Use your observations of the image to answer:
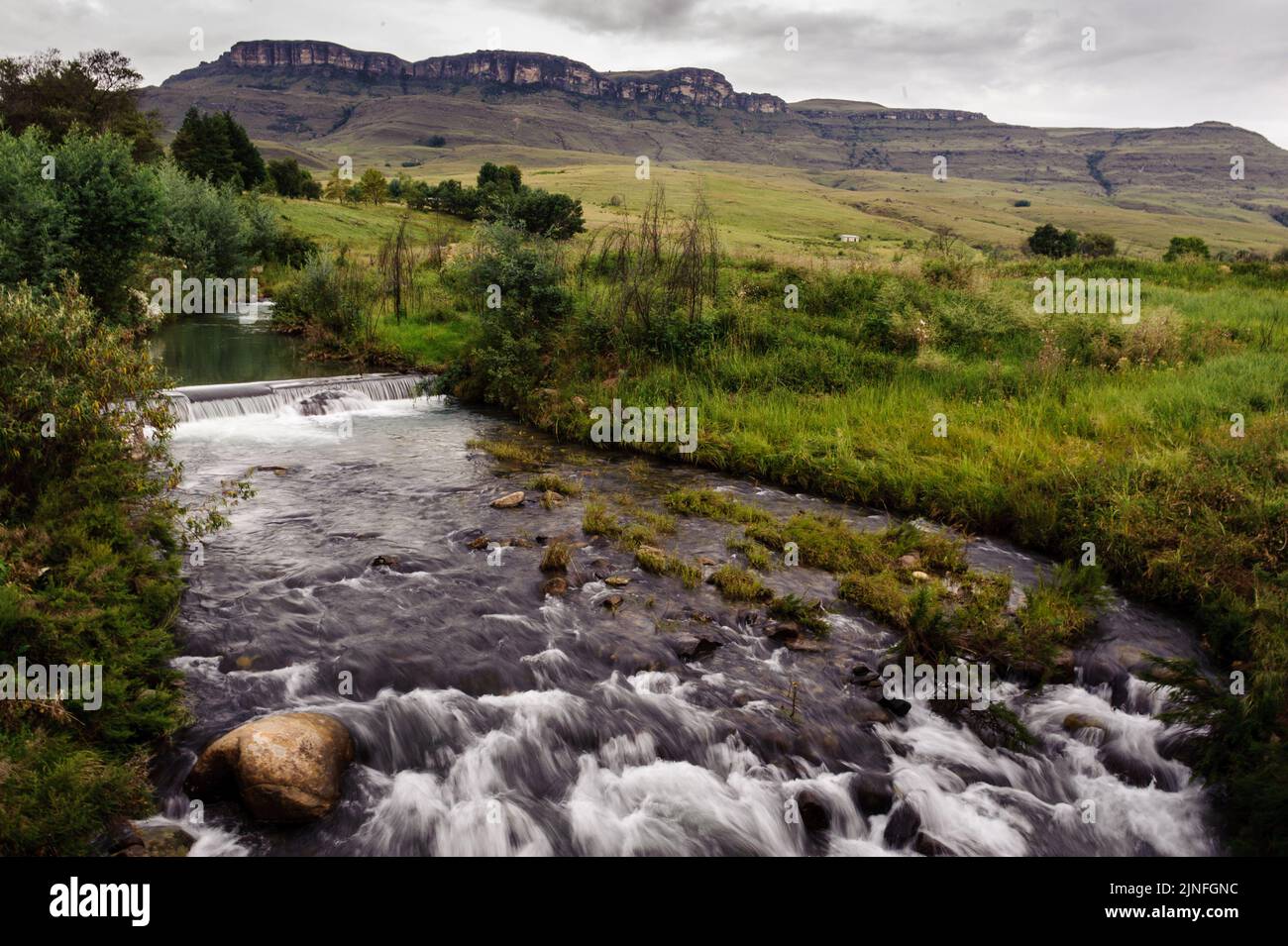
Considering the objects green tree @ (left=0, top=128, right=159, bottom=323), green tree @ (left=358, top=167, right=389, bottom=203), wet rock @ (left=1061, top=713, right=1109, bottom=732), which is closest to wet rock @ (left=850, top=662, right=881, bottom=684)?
wet rock @ (left=1061, top=713, right=1109, bottom=732)

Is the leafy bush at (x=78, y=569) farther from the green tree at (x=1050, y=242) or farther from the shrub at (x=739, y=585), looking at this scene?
the green tree at (x=1050, y=242)

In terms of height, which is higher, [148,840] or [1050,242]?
[1050,242]

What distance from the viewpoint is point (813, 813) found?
6.43 meters

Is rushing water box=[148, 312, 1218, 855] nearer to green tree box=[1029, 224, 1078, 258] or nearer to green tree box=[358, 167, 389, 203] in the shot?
green tree box=[1029, 224, 1078, 258]

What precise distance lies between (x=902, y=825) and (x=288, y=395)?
1948 centimetres

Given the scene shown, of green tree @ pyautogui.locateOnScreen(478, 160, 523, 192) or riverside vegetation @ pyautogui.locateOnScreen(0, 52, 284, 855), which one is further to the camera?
green tree @ pyautogui.locateOnScreen(478, 160, 523, 192)

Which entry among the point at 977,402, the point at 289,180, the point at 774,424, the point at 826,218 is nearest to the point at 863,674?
the point at 774,424

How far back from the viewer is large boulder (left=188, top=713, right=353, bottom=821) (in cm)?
600

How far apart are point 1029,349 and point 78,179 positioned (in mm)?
28227

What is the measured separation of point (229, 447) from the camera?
54.8ft

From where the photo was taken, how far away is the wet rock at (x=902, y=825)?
6347 millimetres

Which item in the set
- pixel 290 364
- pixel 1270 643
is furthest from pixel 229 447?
pixel 1270 643

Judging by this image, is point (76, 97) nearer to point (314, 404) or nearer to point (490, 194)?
point (490, 194)

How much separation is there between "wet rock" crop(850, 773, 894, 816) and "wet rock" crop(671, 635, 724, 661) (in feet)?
7.77
